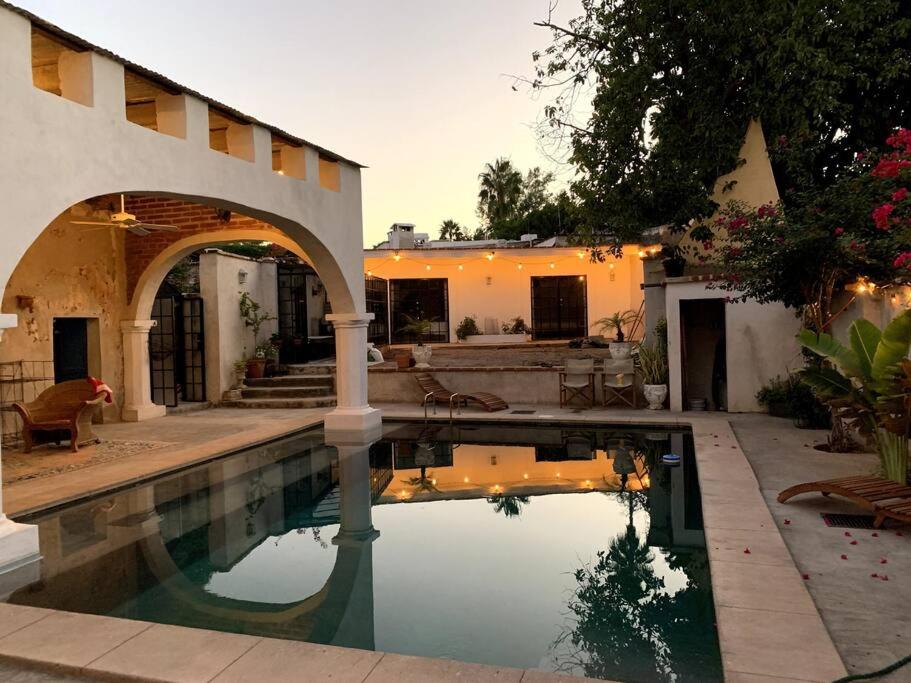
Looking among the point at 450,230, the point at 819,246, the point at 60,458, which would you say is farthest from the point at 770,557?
the point at 450,230

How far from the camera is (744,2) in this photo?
12.4 m

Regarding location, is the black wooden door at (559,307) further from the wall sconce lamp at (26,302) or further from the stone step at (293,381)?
the wall sconce lamp at (26,302)

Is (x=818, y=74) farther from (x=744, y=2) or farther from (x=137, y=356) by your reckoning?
(x=137, y=356)

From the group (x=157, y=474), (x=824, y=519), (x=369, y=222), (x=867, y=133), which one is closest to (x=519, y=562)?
(x=824, y=519)

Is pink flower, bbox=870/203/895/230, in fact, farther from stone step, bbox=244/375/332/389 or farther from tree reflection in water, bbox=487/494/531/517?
stone step, bbox=244/375/332/389

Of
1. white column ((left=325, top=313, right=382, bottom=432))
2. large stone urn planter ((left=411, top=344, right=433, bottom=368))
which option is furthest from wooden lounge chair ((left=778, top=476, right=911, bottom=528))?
large stone urn planter ((left=411, top=344, right=433, bottom=368))

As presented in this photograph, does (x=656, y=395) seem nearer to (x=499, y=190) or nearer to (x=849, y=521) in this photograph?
(x=849, y=521)

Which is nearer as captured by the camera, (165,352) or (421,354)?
(165,352)

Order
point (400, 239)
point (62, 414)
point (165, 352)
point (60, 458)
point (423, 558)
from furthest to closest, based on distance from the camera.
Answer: point (400, 239) → point (165, 352) → point (62, 414) → point (60, 458) → point (423, 558)

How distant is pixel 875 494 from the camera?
235 inches

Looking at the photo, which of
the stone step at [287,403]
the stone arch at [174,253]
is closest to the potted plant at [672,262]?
the stone arch at [174,253]

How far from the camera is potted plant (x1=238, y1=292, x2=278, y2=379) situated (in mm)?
16625

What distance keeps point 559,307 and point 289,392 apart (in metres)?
9.96

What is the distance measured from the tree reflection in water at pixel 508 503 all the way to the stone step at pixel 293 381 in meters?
8.98
